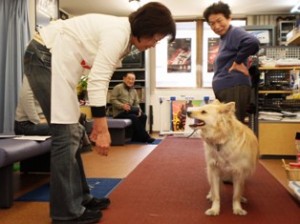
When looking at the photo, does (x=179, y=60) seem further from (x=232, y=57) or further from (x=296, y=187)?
(x=296, y=187)

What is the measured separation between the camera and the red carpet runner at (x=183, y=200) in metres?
Answer: 1.88

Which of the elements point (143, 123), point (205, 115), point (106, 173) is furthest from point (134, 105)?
point (205, 115)

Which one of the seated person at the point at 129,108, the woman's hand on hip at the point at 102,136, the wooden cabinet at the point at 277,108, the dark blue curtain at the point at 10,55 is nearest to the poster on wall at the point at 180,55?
the seated person at the point at 129,108

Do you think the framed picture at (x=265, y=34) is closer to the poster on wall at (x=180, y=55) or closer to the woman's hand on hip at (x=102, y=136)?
the poster on wall at (x=180, y=55)

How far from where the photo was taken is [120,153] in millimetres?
4391

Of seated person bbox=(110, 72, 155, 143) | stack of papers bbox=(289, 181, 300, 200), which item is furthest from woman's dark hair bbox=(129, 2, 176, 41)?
seated person bbox=(110, 72, 155, 143)

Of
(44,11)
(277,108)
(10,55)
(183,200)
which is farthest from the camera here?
(44,11)

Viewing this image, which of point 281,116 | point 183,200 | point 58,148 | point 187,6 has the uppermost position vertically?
point 187,6

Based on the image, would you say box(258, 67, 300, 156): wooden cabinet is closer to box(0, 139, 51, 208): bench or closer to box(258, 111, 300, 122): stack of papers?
box(258, 111, 300, 122): stack of papers

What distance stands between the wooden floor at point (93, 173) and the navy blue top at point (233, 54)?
907 mm

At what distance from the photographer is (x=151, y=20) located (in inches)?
61.3

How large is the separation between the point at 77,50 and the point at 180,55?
6.27 m

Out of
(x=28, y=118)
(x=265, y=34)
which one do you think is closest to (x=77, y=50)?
(x=28, y=118)

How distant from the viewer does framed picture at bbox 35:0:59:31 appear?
4.33m
